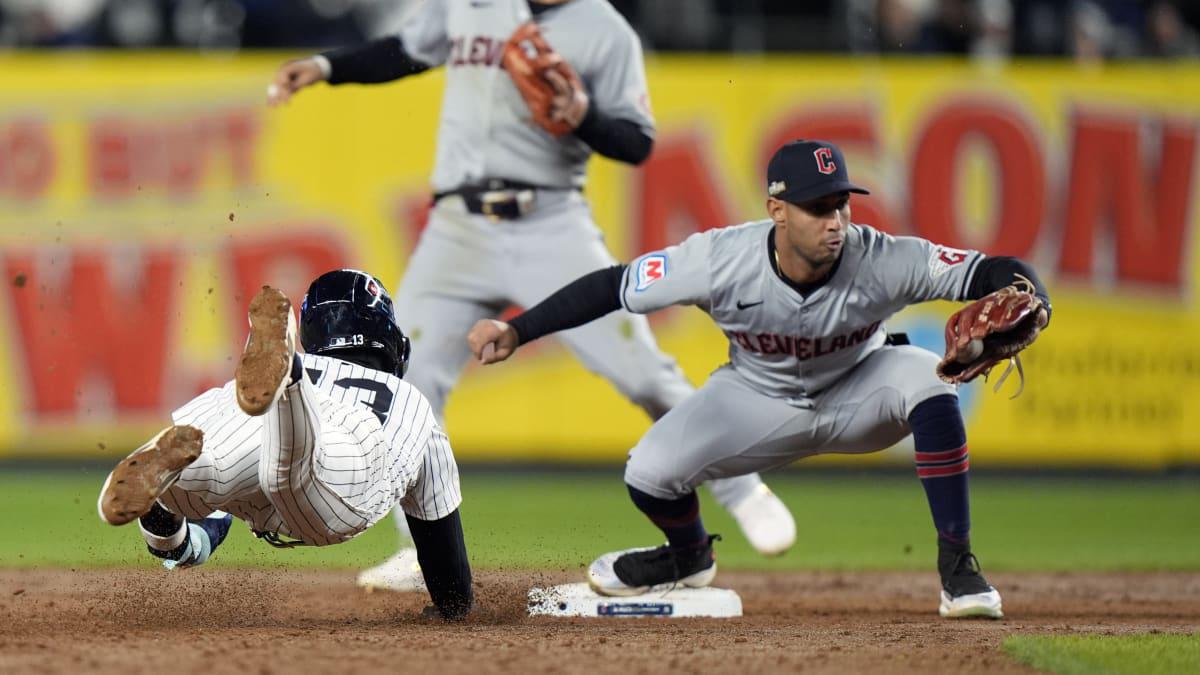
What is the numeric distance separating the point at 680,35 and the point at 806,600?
5680 millimetres

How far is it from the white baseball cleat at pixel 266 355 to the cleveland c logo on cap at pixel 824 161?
183cm

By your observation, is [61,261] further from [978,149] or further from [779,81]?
[978,149]

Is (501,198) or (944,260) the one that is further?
(501,198)

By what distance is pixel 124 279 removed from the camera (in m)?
10.6

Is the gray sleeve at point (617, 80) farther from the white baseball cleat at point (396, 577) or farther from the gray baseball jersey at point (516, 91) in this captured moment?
the white baseball cleat at point (396, 577)

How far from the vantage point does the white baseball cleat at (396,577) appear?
6176 mm

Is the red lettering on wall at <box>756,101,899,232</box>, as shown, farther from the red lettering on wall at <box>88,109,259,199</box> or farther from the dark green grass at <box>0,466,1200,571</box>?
the red lettering on wall at <box>88,109,259,199</box>

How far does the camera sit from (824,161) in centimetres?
512

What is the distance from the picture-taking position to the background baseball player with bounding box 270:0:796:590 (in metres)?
6.21

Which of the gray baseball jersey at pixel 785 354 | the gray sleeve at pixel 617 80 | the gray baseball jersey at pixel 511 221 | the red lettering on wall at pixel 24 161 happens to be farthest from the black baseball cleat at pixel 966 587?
the red lettering on wall at pixel 24 161

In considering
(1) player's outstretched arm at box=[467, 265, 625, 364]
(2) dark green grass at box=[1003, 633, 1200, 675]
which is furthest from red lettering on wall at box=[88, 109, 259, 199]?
(2) dark green grass at box=[1003, 633, 1200, 675]

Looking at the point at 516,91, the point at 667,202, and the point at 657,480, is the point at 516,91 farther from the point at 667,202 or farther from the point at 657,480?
the point at 667,202

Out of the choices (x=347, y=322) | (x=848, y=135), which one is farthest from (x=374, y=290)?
(x=848, y=135)

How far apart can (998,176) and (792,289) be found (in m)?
6.06
